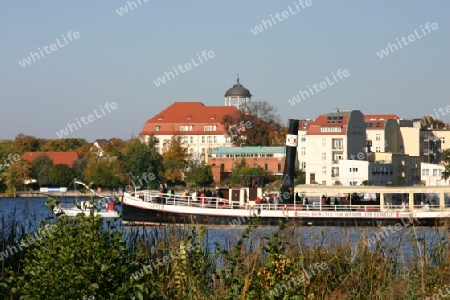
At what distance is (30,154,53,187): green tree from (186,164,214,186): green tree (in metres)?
15.8

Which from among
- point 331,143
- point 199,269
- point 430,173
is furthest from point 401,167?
point 199,269

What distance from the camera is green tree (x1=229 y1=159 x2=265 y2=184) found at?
119m

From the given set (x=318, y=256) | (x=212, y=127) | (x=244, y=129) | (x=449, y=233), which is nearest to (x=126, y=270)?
(x=318, y=256)

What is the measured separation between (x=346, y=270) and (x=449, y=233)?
2400mm

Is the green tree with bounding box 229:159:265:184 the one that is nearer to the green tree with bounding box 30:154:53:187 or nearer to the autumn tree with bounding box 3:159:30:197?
the green tree with bounding box 30:154:53:187

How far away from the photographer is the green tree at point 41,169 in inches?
4692

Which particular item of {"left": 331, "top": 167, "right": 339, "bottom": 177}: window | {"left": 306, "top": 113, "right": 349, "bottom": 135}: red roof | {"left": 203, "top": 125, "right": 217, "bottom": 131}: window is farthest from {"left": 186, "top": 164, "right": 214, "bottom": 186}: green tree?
{"left": 203, "top": 125, "right": 217, "bottom": 131}: window

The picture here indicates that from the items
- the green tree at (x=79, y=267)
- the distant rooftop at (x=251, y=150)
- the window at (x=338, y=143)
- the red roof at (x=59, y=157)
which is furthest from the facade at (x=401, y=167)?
the green tree at (x=79, y=267)

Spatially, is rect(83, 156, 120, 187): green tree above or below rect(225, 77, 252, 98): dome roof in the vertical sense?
below

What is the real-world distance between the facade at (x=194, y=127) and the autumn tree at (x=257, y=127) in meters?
12.5

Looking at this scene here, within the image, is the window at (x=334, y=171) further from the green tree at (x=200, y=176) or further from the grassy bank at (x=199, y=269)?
the grassy bank at (x=199, y=269)

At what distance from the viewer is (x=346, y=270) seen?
51.9 feet

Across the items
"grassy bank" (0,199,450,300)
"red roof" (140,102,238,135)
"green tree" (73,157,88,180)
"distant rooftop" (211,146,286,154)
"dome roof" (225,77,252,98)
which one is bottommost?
"grassy bank" (0,199,450,300)

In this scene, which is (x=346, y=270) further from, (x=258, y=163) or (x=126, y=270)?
(x=258, y=163)
